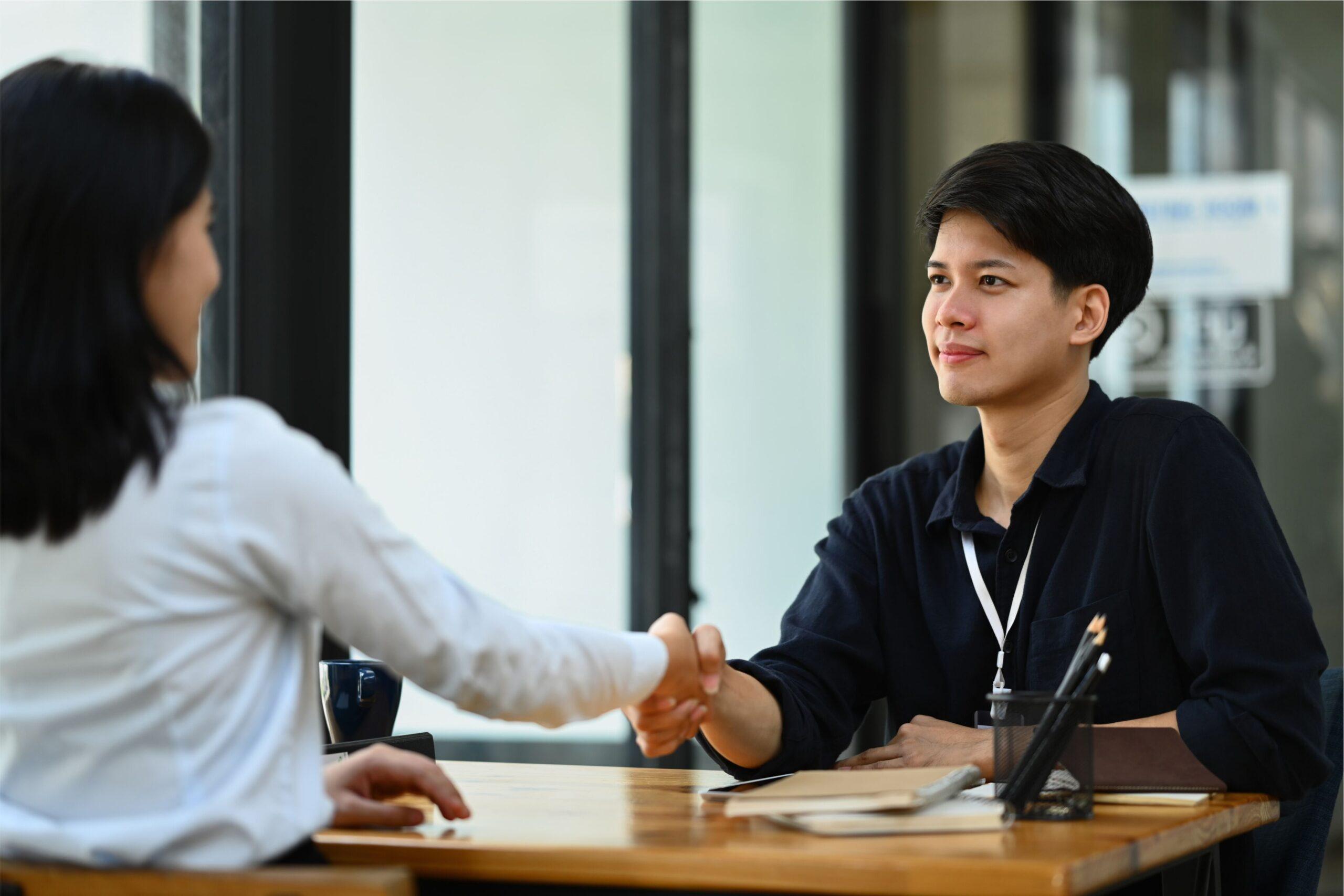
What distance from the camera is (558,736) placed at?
3.92 meters

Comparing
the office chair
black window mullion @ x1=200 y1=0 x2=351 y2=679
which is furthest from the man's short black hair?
black window mullion @ x1=200 y1=0 x2=351 y2=679

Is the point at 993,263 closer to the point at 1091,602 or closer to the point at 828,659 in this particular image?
the point at 1091,602

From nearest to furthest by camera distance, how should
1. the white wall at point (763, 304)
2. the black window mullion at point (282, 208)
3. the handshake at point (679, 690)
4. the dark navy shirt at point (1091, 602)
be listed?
the handshake at point (679, 690) < the dark navy shirt at point (1091, 602) < the black window mullion at point (282, 208) < the white wall at point (763, 304)

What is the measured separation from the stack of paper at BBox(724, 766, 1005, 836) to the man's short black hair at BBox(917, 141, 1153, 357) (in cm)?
85

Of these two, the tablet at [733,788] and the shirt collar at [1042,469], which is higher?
the shirt collar at [1042,469]

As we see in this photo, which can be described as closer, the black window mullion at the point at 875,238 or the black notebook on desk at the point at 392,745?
the black notebook on desk at the point at 392,745

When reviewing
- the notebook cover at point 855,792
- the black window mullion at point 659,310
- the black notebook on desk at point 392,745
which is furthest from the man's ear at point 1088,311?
the black window mullion at point 659,310

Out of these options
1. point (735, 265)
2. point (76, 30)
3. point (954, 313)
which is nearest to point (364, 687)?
point (954, 313)

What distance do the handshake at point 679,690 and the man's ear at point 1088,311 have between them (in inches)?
29.5

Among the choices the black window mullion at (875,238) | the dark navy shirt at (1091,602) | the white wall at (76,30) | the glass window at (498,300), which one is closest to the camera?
the dark navy shirt at (1091,602)

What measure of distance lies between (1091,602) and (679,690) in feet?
2.01

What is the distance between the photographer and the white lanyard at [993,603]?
1993 mm

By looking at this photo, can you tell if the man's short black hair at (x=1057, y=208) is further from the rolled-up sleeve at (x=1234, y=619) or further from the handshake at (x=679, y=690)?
the handshake at (x=679, y=690)

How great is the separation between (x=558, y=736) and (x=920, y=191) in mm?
1955
